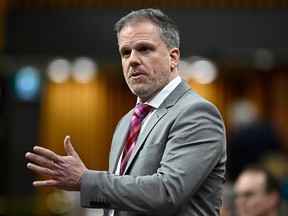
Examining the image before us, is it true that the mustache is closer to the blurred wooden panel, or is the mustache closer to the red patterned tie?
the red patterned tie

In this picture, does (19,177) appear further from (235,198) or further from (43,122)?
(235,198)

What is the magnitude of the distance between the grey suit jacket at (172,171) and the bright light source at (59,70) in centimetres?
827

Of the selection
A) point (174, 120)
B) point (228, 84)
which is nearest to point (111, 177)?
point (174, 120)

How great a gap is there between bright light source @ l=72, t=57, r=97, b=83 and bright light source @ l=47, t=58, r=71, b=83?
0.12 metres

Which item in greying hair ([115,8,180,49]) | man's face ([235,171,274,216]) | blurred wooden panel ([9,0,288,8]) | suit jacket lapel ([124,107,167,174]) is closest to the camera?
suit jacket lapel ([124,107,167,174])

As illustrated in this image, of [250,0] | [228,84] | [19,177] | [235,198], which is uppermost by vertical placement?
[250,0]

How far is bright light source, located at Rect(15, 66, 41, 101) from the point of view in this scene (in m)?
11.4

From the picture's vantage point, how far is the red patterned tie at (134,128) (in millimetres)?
2727

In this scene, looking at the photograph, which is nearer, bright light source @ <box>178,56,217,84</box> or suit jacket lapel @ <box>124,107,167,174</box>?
suit jacket lapel @ <box>124,107,167,174</box>

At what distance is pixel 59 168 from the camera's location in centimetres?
249

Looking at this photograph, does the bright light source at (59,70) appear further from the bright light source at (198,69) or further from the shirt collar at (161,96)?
the shirt collar at (161,96)

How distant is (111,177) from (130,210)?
0.13 meters

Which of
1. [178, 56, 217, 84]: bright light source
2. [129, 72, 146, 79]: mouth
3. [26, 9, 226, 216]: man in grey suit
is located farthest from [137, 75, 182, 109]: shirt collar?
[178, 56, 217, 84]: bright light source

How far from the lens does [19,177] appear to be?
11898 mm
